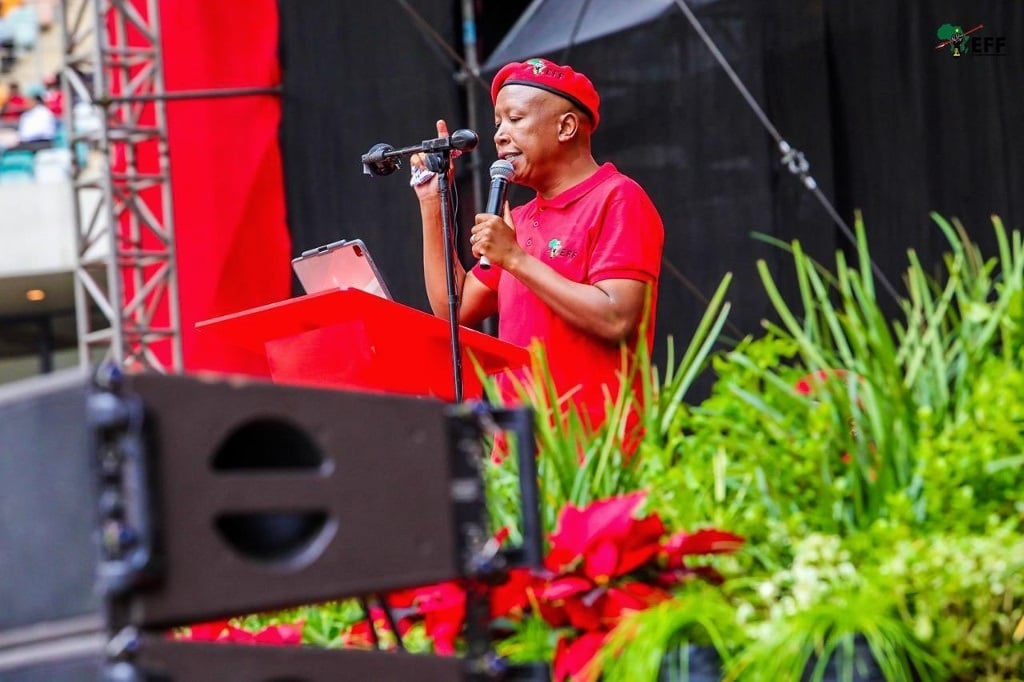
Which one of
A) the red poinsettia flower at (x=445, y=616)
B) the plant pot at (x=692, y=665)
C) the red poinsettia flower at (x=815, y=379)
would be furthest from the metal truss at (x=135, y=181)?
the plant pot at (x=692, y=665)

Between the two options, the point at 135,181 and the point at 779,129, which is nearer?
the point at 779,129

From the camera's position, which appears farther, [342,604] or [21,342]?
[21,342]

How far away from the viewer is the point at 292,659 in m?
1.27

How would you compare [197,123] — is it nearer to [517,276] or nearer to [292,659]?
[517,276]

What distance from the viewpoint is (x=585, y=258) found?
2.85 metres

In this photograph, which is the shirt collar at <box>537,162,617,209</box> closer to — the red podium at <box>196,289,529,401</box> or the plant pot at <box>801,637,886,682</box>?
the red podium at <box>196,289,529,401</box>

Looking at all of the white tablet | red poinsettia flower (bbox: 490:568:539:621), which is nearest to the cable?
the white tablet

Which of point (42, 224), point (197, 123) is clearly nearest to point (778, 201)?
point (197, 123)

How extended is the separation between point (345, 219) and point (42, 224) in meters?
7.99

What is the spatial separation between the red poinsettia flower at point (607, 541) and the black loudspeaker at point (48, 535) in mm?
564

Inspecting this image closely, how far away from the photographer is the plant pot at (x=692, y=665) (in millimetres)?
1451

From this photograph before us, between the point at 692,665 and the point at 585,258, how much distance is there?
1470 mm

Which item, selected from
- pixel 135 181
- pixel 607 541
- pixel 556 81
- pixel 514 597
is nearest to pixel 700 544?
pixel 607 541

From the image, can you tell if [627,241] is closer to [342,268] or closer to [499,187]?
[499,187]
